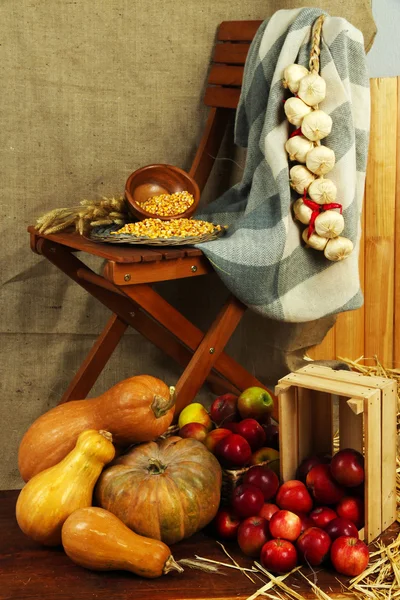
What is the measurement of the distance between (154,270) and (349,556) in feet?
2.44

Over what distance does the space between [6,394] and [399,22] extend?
5.62 feet

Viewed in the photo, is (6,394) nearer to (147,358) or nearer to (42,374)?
(42,374)

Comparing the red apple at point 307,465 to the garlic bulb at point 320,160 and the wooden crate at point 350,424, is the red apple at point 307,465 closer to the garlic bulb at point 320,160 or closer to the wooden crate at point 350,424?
the wooden crate at point 350,424

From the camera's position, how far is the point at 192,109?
232cm

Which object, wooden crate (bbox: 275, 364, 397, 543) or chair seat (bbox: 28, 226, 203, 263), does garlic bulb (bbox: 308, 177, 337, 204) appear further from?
wooden crate (bbox: 275, 364, 397, 543)

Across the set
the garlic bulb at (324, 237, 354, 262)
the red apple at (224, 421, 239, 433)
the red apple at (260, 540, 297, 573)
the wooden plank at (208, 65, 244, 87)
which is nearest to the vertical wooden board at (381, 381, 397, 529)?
the red apple at (260, 540, 297, 573)

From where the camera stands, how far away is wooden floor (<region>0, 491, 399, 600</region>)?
1.29 metres

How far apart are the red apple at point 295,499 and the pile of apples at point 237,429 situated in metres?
0.12

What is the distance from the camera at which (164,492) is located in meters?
1.39

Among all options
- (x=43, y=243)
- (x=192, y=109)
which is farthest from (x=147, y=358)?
(x=192, y=109)

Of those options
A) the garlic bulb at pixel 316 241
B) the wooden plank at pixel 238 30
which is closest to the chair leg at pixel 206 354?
the garlic bulb at pixel 316 241

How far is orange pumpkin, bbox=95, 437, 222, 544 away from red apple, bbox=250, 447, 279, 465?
126 millimetres

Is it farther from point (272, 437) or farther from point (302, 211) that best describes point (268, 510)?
point (302, 211)

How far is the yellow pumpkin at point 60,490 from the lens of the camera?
140 cm
